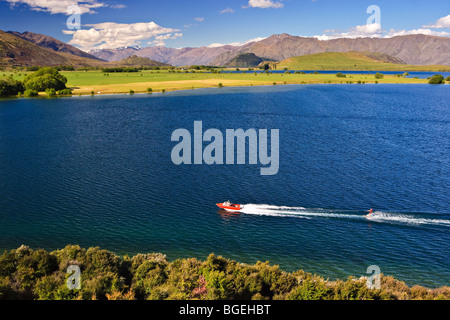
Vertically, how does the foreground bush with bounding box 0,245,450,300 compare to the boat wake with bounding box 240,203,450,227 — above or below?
above

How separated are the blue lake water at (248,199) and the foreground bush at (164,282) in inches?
364

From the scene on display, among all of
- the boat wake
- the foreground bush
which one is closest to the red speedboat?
the boat wake

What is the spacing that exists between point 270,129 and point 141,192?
236ft

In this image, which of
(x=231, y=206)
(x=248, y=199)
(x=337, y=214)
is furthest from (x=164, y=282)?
(x=337, y=214)

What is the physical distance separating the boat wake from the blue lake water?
19 cm

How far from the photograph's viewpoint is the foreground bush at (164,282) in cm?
3181

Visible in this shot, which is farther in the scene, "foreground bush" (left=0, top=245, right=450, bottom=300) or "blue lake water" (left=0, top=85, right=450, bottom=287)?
"blue lake water" (left=0, top=85, right=450, bottom=287)

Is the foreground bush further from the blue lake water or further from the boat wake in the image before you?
the boat wake

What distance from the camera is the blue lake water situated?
159 feet

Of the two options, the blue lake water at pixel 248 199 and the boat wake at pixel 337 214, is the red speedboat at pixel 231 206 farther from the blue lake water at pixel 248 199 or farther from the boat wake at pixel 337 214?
the blue lake water at pixel 248 199

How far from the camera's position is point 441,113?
545 ft

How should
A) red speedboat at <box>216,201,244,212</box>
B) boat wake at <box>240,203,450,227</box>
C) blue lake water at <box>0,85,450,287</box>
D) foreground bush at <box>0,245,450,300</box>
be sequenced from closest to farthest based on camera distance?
foreground bush at <box>0,245,450,300</box>
blue lake water at <box>0,85,450,287</box>
boat wake at <box>240,203,450,227</box>
red speedboat at <box>216,201,244,212</box>

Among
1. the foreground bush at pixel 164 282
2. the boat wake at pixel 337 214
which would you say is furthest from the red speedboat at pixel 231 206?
the foreground bush at pixel 164 282
